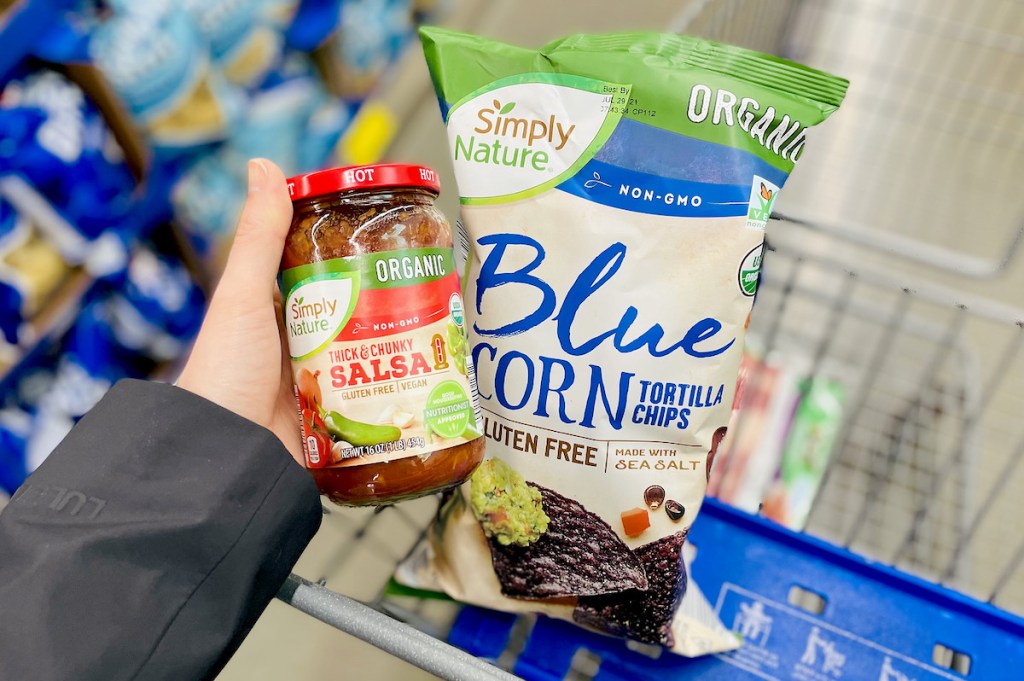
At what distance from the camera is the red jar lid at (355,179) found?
55cm

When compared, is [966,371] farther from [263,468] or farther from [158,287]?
[158,287]

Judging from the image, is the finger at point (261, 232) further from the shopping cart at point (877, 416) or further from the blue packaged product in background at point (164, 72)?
the blue packaged product in background at point (164, 72)

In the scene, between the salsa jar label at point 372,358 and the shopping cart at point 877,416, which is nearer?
the salsa jar label at point 372,358

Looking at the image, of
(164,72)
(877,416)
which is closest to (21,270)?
(164,72)

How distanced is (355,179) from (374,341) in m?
0.12

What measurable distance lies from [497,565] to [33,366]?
3.24ft

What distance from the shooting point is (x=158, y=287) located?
1309mm

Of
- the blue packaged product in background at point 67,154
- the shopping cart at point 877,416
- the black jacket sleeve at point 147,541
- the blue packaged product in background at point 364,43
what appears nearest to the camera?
the black jacket sleeve at point 147,541

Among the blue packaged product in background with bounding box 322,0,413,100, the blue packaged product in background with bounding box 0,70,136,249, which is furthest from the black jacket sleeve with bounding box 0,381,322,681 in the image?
the blue packaged product in background with bounding box 322,0,413,100

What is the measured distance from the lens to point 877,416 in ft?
4.53

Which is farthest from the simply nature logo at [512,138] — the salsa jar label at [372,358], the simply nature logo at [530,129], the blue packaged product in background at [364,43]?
the blue packaged product in background at [364,43]

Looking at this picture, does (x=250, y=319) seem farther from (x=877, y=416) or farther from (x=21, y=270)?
(x=877, y=416)

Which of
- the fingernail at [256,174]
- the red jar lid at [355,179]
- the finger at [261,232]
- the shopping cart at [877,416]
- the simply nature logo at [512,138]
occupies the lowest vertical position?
the shopping cart at [877,416]

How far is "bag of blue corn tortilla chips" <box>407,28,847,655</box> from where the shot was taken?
607mm
